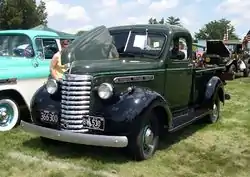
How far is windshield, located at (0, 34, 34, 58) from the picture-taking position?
8.20 meters

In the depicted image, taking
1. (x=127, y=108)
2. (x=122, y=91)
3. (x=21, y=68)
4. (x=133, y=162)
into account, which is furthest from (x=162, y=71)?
(x=21, y=68)

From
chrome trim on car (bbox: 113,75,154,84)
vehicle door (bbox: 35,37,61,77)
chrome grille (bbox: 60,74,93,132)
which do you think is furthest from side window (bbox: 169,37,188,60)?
vehicle door (bbox: 35,37,61,77)

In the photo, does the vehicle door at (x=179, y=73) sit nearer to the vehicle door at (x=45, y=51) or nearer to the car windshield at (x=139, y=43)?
the car windshield at (x=139, y=43)

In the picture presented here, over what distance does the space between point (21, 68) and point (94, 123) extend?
3047 mm

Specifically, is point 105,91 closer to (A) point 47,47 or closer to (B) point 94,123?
(B) point 94,123

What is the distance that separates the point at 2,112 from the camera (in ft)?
24.1

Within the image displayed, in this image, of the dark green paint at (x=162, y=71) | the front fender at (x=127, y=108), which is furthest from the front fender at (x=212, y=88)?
the front fender at (x=127, y=108)

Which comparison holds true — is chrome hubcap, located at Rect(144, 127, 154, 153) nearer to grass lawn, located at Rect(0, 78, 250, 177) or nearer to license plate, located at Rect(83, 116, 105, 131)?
grass lawn, located at Rect(0, 78, 250, 177)

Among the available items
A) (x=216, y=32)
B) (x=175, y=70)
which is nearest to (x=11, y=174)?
(x=175, y=70)

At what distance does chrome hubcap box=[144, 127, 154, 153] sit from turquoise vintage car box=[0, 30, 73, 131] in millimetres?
2861

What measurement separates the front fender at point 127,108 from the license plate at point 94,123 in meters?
0.10

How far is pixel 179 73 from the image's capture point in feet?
22.5

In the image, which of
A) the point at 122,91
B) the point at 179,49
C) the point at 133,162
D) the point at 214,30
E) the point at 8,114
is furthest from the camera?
the point at 214,30

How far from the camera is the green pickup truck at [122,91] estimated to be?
5.28 meters
